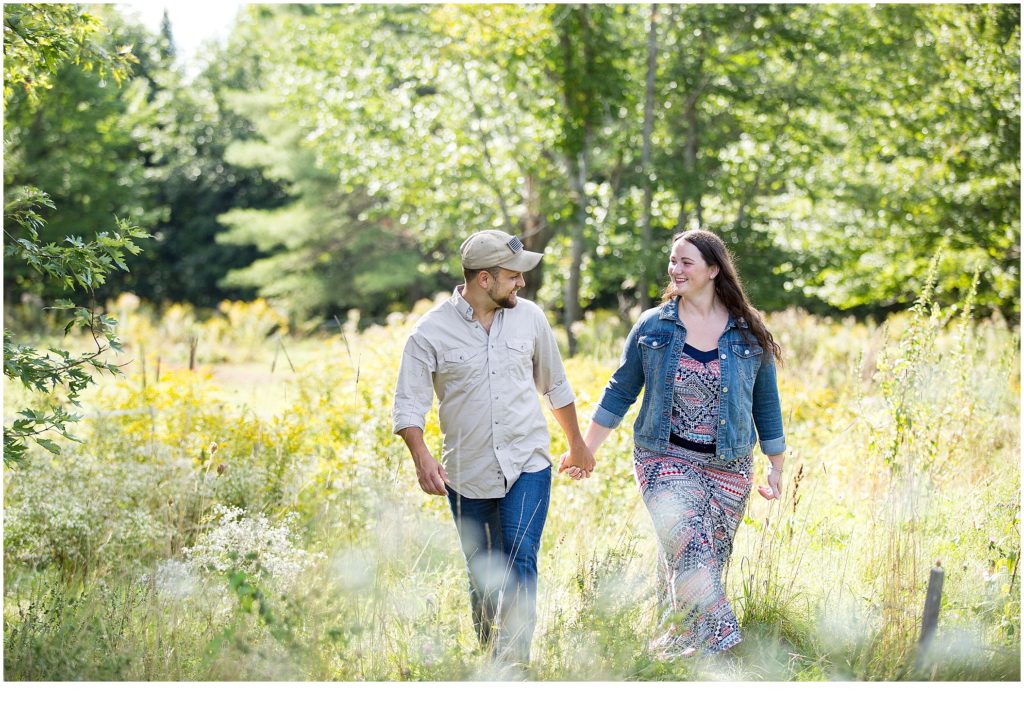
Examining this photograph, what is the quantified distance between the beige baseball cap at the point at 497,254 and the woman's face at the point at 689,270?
1.89 ft

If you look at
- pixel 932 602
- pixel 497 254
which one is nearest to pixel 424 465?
pixel 497 254

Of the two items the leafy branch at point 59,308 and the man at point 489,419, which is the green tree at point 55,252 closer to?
the leafy branch at point 59,308

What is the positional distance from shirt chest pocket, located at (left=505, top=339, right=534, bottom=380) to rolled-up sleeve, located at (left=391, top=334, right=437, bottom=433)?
0.84ft

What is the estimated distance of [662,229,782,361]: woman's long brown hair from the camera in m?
3.43

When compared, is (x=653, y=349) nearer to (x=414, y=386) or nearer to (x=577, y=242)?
(x=414, y=386)

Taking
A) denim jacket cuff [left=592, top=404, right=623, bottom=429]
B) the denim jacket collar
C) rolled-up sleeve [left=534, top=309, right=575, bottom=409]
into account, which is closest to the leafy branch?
rolled-up sleeve [left=534, top=309, right=575, bottom=409]

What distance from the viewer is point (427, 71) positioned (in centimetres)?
1072

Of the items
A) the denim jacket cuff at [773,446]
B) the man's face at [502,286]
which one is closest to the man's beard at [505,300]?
the man's face at [502,286]

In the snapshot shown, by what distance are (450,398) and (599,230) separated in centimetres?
680

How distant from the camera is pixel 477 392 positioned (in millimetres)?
3236

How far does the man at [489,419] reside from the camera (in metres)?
3.16

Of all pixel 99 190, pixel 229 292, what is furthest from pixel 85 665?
pixel 229 292

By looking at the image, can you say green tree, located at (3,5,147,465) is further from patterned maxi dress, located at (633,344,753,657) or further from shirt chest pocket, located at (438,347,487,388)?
patterned maxi dress, located at (633,344,753,657)

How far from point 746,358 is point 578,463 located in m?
0.71
